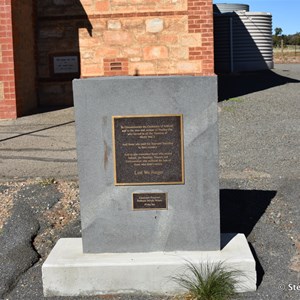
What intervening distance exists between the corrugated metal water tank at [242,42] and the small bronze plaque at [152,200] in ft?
64.8

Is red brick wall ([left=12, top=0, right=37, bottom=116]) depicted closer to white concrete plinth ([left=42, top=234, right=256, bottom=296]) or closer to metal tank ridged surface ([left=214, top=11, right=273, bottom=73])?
white concrete plinth ([left=42, top=234, right=256, bottom=296])

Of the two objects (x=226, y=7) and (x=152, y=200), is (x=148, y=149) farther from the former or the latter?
(x=226, y=7)

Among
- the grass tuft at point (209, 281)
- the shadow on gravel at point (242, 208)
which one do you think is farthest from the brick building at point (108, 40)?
the grass tuft at point (209, 281)

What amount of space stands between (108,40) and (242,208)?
921 centimetres

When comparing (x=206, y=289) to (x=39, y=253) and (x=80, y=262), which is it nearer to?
(x=80, y=262)

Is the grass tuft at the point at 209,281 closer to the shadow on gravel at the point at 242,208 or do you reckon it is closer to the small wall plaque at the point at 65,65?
the shadow on gravel at the point at 242,208

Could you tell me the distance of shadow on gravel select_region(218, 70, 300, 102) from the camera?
1670 centimetres

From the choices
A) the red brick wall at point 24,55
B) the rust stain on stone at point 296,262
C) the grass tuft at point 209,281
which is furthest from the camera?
the red brick wall at point 24,55

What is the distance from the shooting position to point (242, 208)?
20.0 feet

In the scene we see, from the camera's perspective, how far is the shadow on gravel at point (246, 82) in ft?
54.8

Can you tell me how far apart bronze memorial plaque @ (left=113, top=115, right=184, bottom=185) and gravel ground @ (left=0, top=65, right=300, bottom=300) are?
96 cm

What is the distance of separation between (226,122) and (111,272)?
7.86 meters

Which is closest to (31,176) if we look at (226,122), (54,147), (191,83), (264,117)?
(54,147)

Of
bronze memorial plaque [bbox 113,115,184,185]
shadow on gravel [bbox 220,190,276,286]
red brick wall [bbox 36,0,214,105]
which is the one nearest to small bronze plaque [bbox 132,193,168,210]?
bronze memorial plaque [bbox 113,115,184,185]
